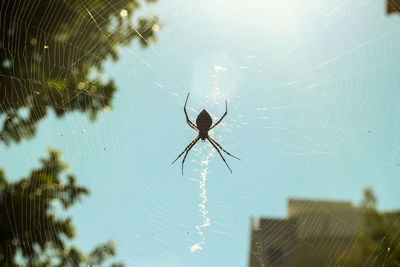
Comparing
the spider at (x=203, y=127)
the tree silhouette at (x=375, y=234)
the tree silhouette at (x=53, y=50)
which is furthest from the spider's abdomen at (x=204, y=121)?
the tree silhouette at (x=375, y=234)

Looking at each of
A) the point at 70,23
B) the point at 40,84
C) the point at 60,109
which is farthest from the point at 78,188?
the point at 70,23

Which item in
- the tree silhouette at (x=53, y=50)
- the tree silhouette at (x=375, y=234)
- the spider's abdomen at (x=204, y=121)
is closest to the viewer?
the tree silhouette at (x=375, y=234)

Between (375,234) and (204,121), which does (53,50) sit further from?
(375,234)

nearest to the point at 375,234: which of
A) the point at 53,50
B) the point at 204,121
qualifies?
the point at 204,121

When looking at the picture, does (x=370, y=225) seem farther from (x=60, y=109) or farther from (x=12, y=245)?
(x=12, y=245)

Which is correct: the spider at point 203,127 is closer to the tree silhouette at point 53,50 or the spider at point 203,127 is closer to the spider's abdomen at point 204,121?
the spider's abdomen at point 204,121

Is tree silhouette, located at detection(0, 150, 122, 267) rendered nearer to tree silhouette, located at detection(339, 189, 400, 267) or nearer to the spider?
the spider
